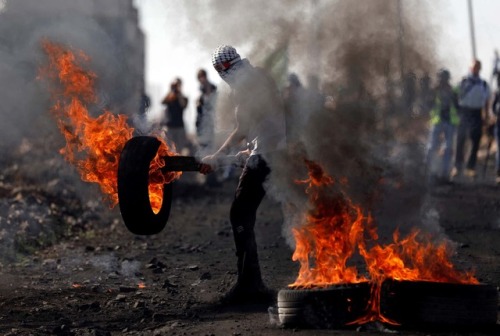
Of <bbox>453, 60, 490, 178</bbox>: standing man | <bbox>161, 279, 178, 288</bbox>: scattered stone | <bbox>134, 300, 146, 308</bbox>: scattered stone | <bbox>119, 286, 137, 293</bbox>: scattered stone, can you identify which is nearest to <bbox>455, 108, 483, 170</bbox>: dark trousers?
<bbox>453, 60, 490, 178</bbox>: standing man

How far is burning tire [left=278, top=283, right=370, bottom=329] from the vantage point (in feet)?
20.9

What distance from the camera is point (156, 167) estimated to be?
7.98 meters

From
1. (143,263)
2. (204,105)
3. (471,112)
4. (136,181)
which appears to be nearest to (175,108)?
(204,105)

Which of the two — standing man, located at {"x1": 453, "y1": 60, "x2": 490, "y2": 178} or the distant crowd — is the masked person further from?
standing man, located at {"x1": 453, "y1": 60, "x2": 490, "y2": 178}

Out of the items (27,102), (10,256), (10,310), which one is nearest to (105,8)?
(27,102)

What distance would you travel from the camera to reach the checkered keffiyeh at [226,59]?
7922mm

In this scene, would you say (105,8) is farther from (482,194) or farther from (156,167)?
(156,167)

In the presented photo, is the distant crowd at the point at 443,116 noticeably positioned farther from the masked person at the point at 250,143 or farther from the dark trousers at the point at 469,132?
the masked person at the point at 250,143

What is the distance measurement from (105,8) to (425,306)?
1631 cm

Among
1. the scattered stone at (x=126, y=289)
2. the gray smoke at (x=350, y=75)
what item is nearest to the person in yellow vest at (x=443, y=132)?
the gray smoke at (x=350, y=75)

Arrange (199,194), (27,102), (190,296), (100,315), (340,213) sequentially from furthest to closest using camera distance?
(199,194) < (27,102) < (190,296) < (100,315) < (340,213)

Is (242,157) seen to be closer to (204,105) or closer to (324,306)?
(324,306)

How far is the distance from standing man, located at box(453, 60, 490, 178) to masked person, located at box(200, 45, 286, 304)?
11409mm

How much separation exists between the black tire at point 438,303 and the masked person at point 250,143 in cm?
200
